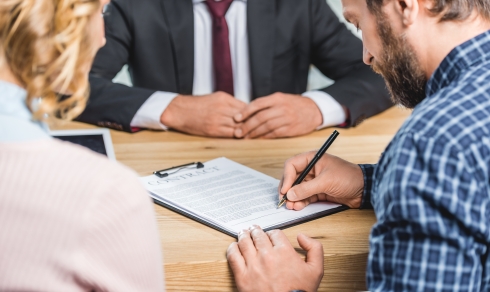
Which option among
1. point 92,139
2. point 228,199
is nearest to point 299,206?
point 228,199

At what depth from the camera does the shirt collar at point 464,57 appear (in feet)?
2.99

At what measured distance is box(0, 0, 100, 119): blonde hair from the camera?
0.64m

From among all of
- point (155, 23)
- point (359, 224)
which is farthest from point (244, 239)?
point (155, 23)

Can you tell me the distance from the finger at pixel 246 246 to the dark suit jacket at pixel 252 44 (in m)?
1.01

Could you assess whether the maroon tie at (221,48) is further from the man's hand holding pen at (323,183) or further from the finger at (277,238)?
the finger at (277,238)

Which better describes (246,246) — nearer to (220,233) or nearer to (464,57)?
(220,233)

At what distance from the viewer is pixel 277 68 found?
A: 7.21 feet

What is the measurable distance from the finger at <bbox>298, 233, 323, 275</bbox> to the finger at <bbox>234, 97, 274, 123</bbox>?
625mm

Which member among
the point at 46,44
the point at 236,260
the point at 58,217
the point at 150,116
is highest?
the point at 46,44

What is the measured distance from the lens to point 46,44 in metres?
0.66

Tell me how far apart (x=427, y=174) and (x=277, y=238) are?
336 millimetres

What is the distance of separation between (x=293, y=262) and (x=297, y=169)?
0.27 meters

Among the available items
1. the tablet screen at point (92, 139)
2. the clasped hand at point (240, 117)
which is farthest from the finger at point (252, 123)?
the tablet screen at point (92, 139)

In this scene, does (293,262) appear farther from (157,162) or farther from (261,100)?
(261,100)
